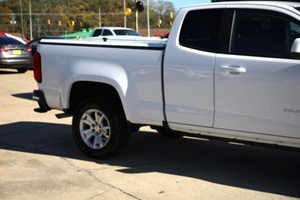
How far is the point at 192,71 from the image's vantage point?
5121 millimetres

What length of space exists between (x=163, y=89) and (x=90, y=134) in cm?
136

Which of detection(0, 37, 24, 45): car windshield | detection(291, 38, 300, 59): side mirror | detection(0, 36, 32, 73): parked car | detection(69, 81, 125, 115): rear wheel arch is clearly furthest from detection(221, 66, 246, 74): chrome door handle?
detection(0, 37, 24, 45): car windshield

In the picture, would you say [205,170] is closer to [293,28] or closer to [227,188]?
[227,188]

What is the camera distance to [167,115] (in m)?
5.40

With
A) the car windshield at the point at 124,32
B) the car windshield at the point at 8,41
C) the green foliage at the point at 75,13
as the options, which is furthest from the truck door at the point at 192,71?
the green foliage at the point at 75,13

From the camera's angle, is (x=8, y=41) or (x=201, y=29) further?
(x=8, y=41)

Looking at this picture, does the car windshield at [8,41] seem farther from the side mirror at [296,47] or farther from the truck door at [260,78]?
the side mirror at [296,47]

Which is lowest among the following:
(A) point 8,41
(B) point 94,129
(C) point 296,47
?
(B) point 94,129

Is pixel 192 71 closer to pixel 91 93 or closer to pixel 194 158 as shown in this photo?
pixel 194 158

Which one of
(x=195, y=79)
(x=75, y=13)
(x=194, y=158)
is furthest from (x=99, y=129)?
(x=75, y=13)

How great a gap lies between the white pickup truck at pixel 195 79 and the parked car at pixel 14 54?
11884mm

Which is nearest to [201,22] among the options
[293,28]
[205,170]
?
[293,28]

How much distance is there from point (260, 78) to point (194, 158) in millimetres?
1790

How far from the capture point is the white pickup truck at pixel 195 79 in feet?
15.5
